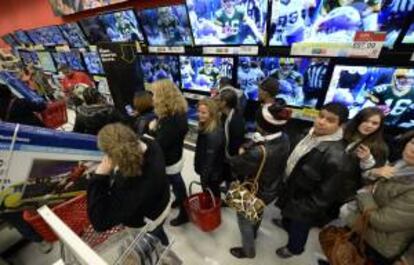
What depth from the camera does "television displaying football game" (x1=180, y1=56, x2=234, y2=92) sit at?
2894 millimetres

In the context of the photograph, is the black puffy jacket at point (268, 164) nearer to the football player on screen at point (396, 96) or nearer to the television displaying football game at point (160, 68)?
the football player on screen at point (396, 96)

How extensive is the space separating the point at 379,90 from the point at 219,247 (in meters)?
1.95

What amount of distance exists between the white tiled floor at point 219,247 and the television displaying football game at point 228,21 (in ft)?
6.40

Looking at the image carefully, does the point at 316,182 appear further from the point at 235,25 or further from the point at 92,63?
the point at 92,63

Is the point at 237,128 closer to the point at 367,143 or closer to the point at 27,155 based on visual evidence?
the point at 367,143

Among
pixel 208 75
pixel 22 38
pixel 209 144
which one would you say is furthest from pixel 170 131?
pixel 22 38

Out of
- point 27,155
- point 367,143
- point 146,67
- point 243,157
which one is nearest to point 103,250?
point 27,155

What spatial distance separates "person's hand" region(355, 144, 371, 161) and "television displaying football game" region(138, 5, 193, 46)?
2.28m

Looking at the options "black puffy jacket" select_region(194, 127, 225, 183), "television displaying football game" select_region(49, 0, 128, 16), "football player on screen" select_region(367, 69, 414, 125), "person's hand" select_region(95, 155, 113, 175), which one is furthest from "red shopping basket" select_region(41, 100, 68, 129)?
"football player on screen" select_region(367, 69, 414, 125)

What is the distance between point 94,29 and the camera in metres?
4.16

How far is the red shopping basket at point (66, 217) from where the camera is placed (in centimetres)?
130

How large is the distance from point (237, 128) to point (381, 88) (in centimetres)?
123

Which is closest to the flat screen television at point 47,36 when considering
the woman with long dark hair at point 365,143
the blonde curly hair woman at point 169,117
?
the blonde curly hair woman at point 169,117

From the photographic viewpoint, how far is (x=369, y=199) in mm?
1486
